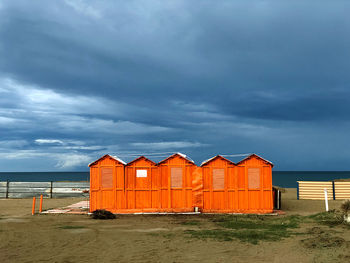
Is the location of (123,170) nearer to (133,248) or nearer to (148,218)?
(148,218)

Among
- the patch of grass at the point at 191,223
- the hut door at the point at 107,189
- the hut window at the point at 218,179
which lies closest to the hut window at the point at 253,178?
the hut window at the point at 218,179

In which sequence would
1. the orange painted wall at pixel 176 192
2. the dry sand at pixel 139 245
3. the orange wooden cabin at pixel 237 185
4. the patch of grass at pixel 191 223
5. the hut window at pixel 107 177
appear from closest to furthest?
the dry sand at pixel 139 245, the patch of grass at pixel 191 223, the orange wooden cabin at pixel 237 185, the orange painted wall at pixel 176 192, the hut window at pixel 107 177

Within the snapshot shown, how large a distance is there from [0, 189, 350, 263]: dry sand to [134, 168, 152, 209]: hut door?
437 centimetres

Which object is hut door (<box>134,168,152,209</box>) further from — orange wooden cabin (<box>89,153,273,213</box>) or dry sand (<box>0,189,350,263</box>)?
dry sand (<box>0,189,350,263</box>)

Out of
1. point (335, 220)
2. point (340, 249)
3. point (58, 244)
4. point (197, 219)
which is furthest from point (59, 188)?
point (340, 249)

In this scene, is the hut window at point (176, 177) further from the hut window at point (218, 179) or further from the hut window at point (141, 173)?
the hut window at point (218, 179)

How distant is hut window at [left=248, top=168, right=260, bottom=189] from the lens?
22234 mm

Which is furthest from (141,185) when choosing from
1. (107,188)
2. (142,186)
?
(107,188)

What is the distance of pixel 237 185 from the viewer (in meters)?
22.2

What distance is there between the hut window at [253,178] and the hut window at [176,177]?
15.3 feet

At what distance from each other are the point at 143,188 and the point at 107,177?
256 centimetres

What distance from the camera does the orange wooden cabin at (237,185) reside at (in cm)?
2211

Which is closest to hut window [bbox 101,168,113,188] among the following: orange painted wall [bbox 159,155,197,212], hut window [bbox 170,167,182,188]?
orange painted wall [bbox 159,155,197,212]

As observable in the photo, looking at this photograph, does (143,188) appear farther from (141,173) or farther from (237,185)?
(237,185)
